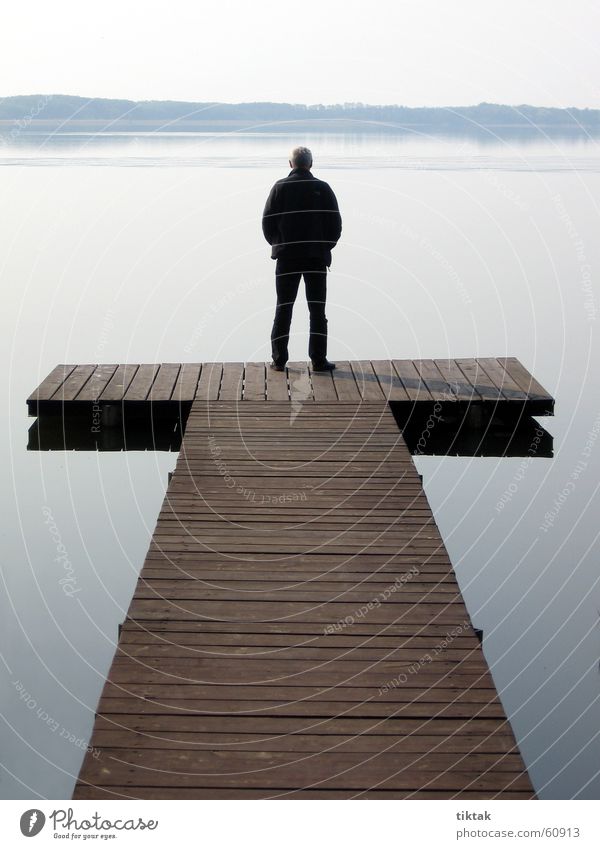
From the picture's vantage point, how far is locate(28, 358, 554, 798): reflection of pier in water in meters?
3.52

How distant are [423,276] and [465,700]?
44.2 feet

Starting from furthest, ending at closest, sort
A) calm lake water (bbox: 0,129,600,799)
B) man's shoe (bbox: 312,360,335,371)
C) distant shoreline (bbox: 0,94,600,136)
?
distant shoreline (bbox: 0,94,600,136) → man's shoe (bbox: 312,360,335,371) → calm lake water (bbox: 0,129,600,799)

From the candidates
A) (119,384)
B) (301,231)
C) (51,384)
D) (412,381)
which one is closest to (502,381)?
(412,381)

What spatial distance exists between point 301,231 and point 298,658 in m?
4.65

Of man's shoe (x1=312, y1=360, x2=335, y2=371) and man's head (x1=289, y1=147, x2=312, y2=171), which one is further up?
man's head (x1=289, y1=147, x2=312, y2=171)

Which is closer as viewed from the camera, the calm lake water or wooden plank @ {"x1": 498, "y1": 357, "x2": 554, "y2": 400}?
the calm lake water

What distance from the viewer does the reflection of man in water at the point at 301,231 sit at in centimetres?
820

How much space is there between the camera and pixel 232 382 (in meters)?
8.89

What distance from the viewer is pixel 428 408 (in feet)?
27.7

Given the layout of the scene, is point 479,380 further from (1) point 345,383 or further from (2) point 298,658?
(2) point 298,658

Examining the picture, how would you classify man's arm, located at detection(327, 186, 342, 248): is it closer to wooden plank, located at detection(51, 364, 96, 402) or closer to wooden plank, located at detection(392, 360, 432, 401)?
wooden plank, located at detection(392, 360, 432, 401)

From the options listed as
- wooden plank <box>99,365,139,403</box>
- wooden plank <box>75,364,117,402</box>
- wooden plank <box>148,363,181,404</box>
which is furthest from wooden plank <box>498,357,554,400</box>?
wooden plank <box>75,364,117,402</box>

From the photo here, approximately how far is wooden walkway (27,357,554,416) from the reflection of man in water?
52 cm

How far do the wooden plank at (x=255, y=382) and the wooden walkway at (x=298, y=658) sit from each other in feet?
6.08
